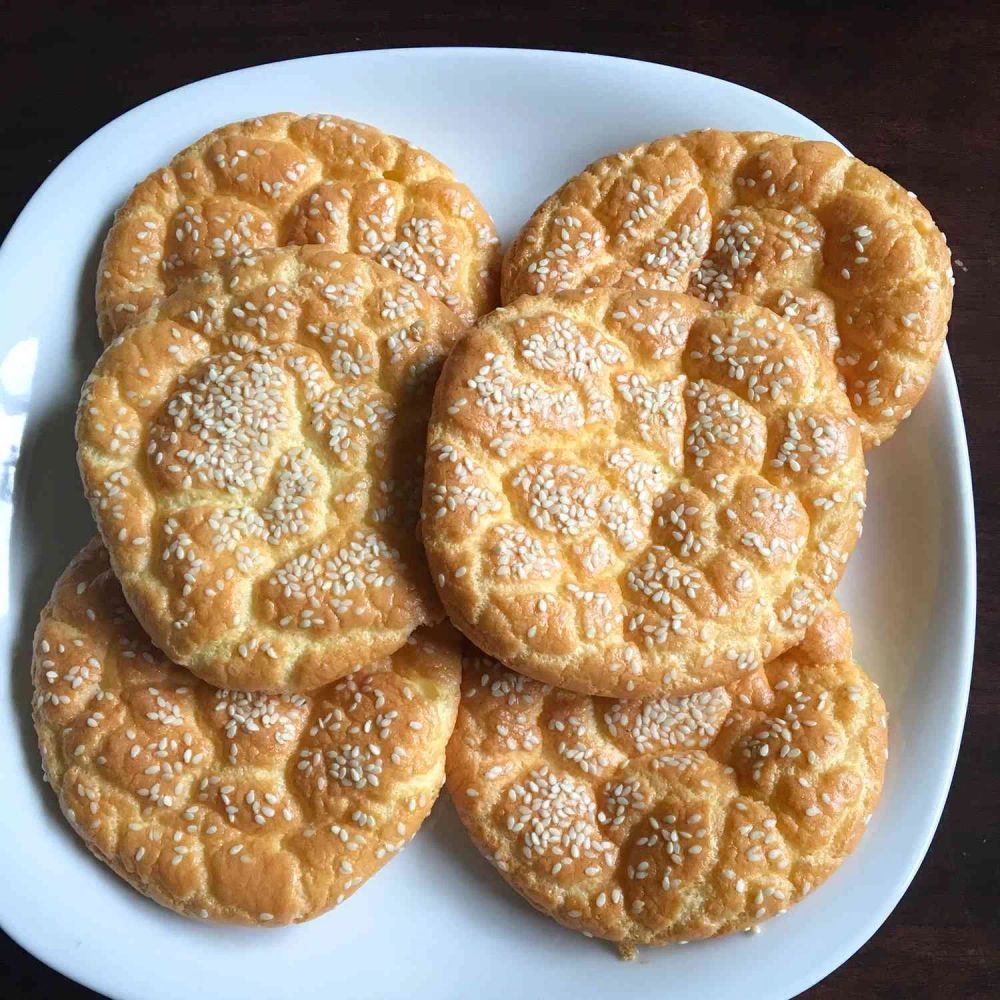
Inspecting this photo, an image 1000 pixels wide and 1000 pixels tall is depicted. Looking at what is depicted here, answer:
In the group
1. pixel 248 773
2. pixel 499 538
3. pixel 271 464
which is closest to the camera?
pixel 499 538

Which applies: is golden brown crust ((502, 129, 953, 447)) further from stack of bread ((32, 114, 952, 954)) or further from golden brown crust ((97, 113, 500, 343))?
golden brown crust ((97, 113, 500, 343))

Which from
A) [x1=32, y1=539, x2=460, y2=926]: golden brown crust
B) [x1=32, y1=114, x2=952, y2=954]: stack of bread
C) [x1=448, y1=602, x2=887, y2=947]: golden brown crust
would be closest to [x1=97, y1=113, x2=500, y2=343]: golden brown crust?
[x1=32, y1=114, x2=952, y2=954]: stack of bread

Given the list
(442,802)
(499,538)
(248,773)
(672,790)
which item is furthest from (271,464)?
(672,790)

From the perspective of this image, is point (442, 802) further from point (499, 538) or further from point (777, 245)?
point (777, 245)

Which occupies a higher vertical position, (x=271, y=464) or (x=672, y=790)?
(x=271, y=464)

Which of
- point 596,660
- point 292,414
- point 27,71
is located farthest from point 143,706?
point 27,71

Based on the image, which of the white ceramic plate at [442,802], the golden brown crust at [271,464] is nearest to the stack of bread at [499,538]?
the golden brown crust at [271,464]

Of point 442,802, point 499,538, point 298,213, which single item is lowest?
point 442,802

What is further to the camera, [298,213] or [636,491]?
[298,213]

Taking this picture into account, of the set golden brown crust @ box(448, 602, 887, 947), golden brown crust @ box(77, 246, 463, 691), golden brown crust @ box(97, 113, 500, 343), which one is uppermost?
golden brown crust @ box(97, 113, 500, 343)
